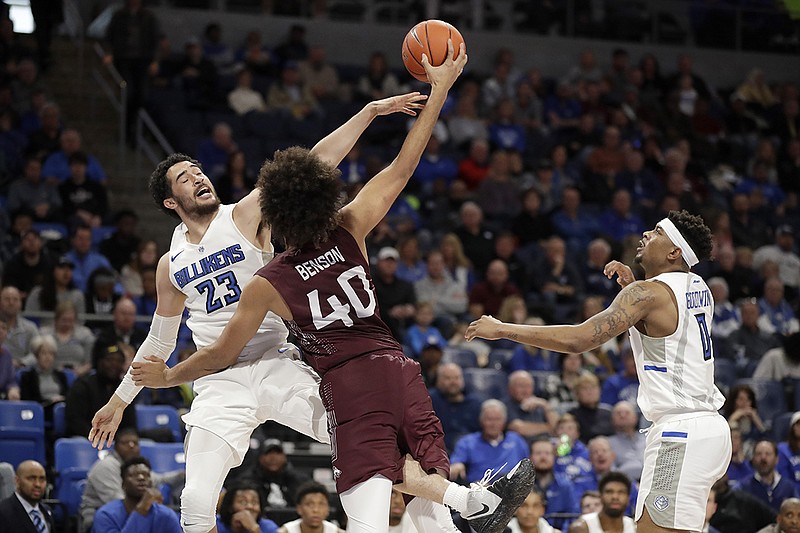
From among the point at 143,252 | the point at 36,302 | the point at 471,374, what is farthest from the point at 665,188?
the point at 36,302

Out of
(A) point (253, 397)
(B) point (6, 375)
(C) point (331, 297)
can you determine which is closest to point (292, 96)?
(B) point (6, 375)

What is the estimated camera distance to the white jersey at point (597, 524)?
31.3 ft

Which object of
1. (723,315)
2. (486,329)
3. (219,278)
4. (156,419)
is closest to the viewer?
(486,329)

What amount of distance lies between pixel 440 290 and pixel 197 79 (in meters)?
5.20

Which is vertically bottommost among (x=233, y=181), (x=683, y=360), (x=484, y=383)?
(x=484, y=383)

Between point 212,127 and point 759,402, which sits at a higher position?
point 212,127

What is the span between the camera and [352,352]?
221 inches

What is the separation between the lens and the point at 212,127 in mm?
16172

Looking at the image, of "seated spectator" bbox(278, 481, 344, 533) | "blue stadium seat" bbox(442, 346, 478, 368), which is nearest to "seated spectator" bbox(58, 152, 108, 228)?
"blue stadium seat" bbox(442, 346, 478, 368)

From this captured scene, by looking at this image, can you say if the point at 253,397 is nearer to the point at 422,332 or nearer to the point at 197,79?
the point at 422,332

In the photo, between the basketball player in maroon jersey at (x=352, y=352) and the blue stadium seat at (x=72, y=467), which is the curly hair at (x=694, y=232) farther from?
the blue stadium seat at (x=72, y=467)

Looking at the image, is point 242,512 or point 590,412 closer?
point 242,512

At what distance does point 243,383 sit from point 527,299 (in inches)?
328

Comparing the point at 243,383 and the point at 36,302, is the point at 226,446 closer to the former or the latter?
the point at 243,383
